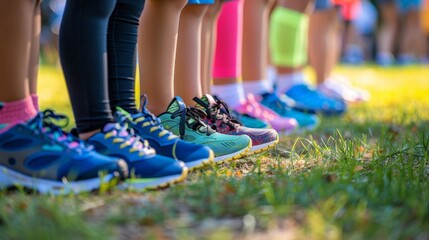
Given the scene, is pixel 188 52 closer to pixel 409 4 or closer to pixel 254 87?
pixel 254 87

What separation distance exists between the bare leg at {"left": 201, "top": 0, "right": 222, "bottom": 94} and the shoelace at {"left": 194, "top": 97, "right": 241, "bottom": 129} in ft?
1.24

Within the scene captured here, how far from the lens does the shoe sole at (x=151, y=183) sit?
1.79 m

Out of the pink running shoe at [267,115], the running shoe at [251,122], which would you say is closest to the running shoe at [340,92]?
the pink running shoe at [267,115]

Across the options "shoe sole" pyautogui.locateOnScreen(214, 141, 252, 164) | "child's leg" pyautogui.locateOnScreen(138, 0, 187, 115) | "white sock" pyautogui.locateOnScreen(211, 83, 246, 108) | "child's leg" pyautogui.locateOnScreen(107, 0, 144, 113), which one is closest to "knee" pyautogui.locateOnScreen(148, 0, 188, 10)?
"child's leg" pyautogui.locateOnScreen(138, 0, 187, 115)

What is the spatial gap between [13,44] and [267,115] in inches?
62.3

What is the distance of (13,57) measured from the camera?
6.32ft

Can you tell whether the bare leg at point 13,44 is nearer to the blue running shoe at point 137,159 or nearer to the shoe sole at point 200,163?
the blue running shoe at point 137,159

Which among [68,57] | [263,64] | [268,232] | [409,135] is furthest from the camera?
[263,64]

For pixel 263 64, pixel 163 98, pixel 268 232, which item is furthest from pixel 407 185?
pixel 263 64

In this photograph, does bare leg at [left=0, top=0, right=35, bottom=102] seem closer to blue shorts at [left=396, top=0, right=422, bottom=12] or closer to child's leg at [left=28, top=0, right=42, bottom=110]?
child's leg at [left=28, top=0, right=42, bottom=110]

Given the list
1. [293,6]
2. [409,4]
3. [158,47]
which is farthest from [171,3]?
[409,4]

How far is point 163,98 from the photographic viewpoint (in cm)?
231

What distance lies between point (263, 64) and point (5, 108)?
6.03ft

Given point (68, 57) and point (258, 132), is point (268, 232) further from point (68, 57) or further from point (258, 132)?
point (258, 132)
